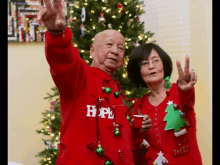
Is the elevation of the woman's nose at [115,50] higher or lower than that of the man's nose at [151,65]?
higher

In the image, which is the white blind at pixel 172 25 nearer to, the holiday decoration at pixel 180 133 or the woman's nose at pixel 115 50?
the holiday decoration at pixel 180 133

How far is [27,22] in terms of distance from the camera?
10.5 ft

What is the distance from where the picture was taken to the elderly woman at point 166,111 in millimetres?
1257

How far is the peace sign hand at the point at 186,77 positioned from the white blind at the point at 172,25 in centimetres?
214

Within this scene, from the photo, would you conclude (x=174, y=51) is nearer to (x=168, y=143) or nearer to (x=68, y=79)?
(x=168, y=143)

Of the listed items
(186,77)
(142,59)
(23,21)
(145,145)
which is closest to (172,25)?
(142,59)

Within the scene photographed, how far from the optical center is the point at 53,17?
32.5 inches

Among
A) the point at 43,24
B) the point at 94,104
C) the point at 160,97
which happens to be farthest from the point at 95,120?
the point at 160,97

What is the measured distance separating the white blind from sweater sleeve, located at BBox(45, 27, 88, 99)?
2.57 m

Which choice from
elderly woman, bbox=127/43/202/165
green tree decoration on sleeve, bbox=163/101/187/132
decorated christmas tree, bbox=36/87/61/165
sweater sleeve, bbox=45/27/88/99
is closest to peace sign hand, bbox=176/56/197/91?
elderly woman, bbox=127/43/202/165

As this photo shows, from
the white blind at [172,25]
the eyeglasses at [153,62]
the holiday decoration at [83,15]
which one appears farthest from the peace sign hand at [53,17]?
the white blind at [172,25]

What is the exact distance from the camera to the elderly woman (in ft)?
4.12

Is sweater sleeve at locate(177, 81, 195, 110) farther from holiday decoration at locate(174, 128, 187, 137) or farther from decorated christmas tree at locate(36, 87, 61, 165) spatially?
decorated christmas tree at locate(36, 87, 61, 165)

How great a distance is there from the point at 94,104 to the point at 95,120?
0.08 meters
